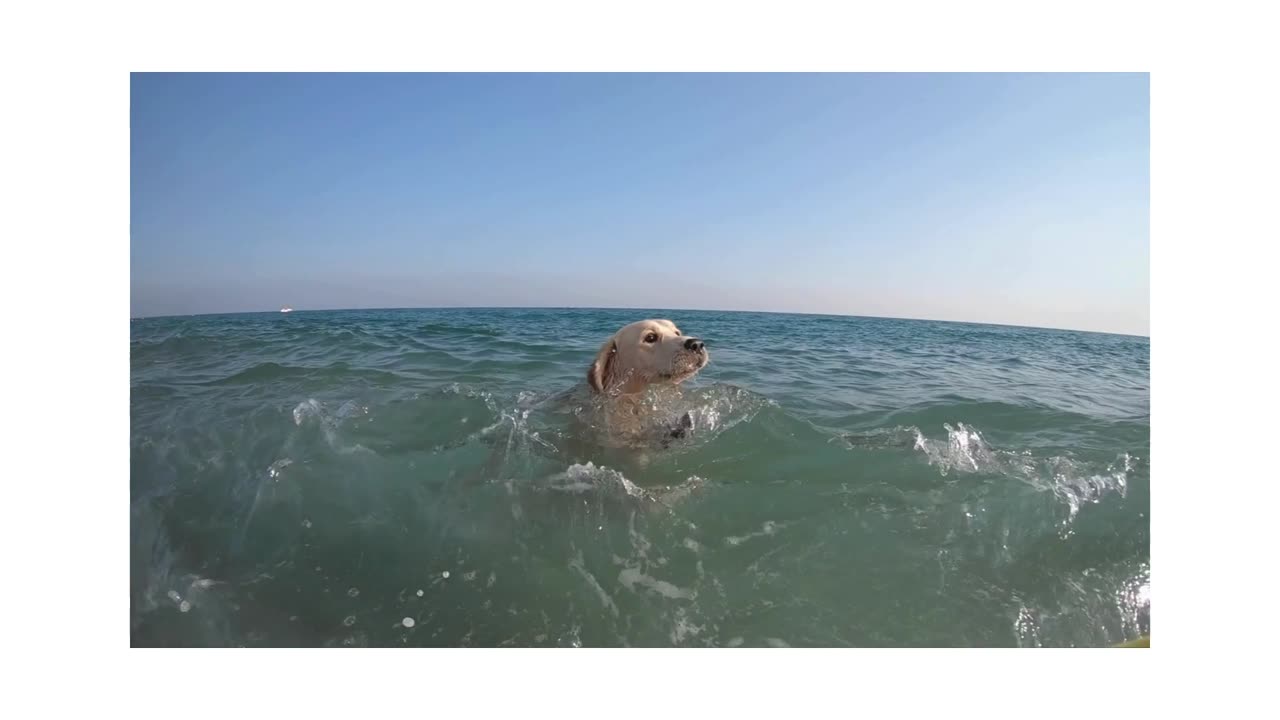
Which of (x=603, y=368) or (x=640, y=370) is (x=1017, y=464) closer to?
(x=640, y=370)

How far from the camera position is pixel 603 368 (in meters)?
4.68

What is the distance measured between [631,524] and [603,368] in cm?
180

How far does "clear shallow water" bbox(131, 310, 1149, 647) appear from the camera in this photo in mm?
2428

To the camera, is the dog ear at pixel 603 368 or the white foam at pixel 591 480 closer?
the white foam at pixel 591 480

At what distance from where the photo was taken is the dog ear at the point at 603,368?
461cm

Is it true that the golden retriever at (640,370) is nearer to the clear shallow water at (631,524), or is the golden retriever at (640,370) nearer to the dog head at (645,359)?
the dog head at (645,359)

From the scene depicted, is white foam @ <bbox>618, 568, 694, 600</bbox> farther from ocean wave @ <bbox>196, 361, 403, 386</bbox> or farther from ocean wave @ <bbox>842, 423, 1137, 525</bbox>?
ocean wave @ <bbox>196, 361, 403, 386</bbox>

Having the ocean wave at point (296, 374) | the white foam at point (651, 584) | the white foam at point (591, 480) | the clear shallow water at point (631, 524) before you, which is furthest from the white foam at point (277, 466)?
the ocean wave at point (296, 374)

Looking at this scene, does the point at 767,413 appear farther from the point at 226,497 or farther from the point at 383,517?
the point at 226,497

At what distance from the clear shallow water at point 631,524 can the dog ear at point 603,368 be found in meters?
0.42

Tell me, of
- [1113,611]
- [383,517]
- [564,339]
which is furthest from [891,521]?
[564,339]

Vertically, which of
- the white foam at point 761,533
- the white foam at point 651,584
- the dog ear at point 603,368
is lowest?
the white foam at point 651,584

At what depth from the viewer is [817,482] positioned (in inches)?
147

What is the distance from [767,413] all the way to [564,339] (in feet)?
26.3
